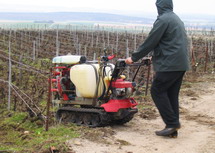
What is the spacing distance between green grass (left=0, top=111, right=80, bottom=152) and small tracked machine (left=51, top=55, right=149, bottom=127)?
0.36m

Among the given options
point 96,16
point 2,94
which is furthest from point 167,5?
point 96,16

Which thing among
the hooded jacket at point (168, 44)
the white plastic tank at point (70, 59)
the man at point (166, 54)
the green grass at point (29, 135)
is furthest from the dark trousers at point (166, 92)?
the white plastic tank at point (70, 59)

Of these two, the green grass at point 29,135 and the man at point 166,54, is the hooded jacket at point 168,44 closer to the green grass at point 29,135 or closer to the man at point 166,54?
the man at point 166,54

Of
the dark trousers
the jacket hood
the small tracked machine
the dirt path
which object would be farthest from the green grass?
the jacket hood

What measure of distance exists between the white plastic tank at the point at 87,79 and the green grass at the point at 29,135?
0.60m

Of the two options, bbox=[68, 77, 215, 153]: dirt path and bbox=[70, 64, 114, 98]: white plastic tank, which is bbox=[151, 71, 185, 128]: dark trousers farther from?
bbox=[70, 64, 114, 98]: white plastic tank

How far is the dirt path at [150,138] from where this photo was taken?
5.25 m

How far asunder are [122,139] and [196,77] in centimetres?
824

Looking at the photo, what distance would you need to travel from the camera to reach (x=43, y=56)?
19.6 metres

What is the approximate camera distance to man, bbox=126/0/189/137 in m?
5.68

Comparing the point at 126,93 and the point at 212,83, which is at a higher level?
the point at 126,93

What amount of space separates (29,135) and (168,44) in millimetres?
2445

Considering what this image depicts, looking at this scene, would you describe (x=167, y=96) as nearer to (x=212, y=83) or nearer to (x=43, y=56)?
(x=212, y=83)

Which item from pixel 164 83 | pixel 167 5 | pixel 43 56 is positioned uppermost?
pixel 167 5
